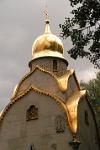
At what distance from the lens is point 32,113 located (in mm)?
17156

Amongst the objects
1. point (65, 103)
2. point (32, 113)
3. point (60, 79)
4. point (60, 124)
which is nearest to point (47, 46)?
point (60, 79)

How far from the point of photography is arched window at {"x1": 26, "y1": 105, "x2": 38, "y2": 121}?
672 inches

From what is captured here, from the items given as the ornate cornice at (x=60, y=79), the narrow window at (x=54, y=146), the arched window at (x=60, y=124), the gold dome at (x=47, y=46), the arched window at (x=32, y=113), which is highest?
the gold dome at (x=47, y=46)

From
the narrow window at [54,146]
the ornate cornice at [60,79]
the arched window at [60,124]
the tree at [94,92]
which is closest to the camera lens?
the narrow window at [54,146]

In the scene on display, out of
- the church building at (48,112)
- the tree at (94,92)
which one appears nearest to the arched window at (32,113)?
the church building at (48,112)

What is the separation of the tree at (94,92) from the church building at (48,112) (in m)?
3.66

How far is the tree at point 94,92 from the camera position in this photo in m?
22.5

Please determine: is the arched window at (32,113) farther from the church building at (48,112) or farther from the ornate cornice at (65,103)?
the ornate cornice at (65,103)

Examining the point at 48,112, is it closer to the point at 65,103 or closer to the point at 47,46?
the point at 65,103

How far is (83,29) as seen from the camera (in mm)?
10188

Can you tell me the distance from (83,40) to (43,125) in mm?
7247

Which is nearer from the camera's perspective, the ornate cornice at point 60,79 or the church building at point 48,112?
the church building at point 48,112

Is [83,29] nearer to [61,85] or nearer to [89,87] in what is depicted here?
[61,85]

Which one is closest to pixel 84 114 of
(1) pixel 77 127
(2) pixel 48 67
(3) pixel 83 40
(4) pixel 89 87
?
(1) pixel 77 127
